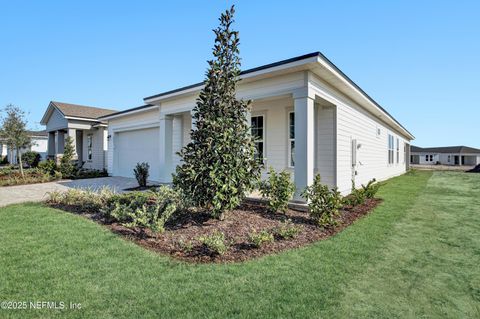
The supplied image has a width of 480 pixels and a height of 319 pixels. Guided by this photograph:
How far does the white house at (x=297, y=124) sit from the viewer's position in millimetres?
6497

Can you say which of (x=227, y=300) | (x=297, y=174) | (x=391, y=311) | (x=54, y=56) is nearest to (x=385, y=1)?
(x=297, y=174)

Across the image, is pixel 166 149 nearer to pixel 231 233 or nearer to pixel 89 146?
pixel 231 233

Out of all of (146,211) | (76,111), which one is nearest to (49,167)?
(76,111)

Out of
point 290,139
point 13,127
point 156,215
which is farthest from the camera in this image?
point 13,127

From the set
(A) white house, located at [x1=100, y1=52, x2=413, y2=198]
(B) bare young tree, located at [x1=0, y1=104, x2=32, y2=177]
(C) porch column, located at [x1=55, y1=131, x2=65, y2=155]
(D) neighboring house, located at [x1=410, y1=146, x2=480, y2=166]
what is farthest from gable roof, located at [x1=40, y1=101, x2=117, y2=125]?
(D) neighboring house, located at [x1=410, y1=146, x2=480, y2=166]

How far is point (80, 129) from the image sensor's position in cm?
1794

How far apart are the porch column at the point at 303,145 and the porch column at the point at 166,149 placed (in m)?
6.31

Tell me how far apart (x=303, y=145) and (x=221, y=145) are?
2518 millimetres

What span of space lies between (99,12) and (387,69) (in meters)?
11.4

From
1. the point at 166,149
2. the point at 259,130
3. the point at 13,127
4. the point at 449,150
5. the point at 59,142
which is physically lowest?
the point at 166,149

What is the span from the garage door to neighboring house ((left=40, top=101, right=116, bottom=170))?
2.94 m

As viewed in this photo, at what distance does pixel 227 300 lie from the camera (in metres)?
2.58

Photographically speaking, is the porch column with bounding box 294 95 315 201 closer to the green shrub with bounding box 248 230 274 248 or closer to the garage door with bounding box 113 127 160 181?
the green shrub with bounding box 248 230 274 248

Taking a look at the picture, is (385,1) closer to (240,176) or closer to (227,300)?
(240,176)
